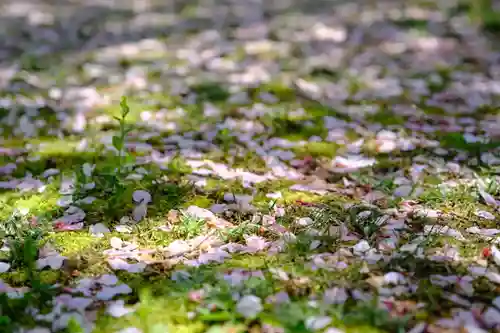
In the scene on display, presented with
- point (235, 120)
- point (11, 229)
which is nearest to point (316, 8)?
point (235, 120)

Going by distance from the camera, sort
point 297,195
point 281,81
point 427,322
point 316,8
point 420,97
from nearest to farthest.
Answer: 1. point 427,322
2. point 297,195
3. point 420,97
4. point 281,81
5. point 316,8

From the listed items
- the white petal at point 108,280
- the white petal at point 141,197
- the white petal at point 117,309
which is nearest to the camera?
the white petal at point 117,309

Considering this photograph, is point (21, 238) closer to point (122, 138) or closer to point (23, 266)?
point (23, 266)

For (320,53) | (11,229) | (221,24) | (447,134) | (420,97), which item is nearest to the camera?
(11,229)

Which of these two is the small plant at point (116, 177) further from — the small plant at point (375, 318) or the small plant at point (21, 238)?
the small plant at point (375, 318)

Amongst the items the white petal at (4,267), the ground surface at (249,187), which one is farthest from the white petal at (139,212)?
the white petal at (4,267)

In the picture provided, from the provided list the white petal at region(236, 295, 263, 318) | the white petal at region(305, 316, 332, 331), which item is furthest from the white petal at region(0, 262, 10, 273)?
the white petal at region(305, 316, 332, 331)

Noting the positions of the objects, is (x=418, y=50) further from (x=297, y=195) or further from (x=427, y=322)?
(x=427, y=322)

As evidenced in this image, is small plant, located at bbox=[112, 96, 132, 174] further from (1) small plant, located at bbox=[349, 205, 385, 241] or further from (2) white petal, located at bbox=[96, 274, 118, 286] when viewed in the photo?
(1) small plant, located at bbox=[349, 205, 385, 241]

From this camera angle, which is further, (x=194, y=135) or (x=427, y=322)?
(x=194, y=135)
